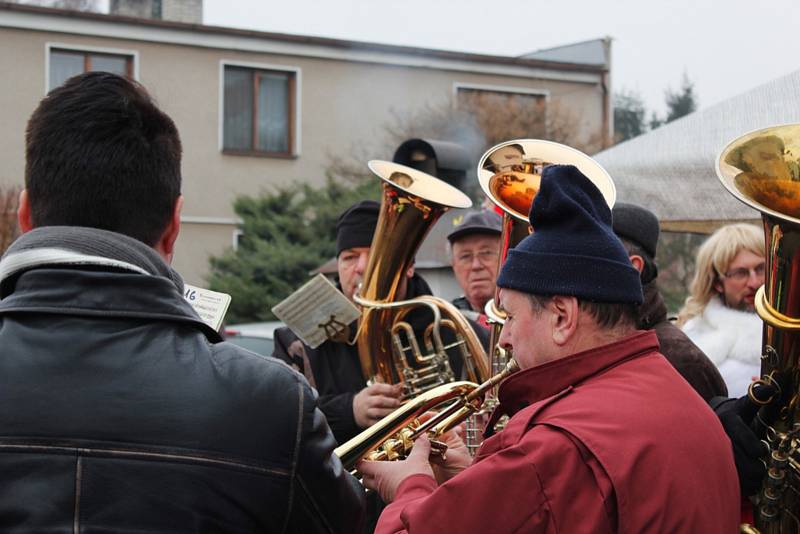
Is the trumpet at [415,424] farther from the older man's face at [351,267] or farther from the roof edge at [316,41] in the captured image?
the roof edge at [316,41]

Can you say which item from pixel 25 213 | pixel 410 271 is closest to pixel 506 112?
pixel 410 271

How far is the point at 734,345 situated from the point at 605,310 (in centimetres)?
251

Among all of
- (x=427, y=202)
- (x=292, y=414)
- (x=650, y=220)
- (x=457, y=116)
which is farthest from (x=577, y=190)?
(x=457, y=116)

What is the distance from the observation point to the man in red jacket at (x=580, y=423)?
6.64 feet

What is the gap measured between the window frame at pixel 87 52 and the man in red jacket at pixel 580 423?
16.5 m

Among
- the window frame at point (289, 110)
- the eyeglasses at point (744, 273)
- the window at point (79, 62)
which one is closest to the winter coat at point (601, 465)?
the eyeglasses at point (744, 273)

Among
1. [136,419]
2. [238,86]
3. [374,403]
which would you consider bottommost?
[374,403]

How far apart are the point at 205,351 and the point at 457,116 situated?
17.7m

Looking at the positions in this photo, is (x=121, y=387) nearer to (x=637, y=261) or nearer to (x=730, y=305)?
(x=637, y=261)

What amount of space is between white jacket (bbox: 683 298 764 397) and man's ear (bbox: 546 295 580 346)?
243 cm

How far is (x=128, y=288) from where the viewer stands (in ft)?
5.96

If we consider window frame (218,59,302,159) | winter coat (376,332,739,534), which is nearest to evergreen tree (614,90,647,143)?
window frame (218,59,302,159)

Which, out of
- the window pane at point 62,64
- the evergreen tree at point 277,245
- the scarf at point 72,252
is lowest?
the evergreen tree at point 277,245

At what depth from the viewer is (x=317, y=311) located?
3982 mm
